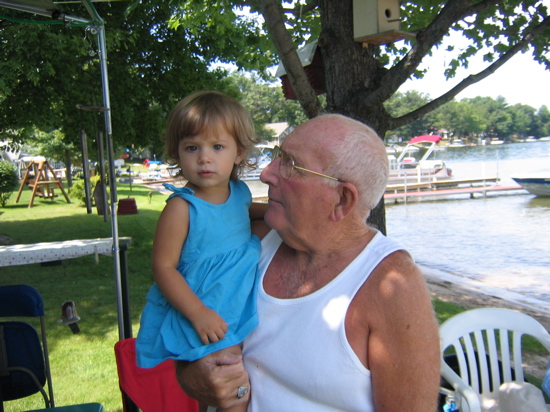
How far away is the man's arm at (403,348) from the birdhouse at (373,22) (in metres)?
2.44

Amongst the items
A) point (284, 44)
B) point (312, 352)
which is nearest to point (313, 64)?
point (284, 44)

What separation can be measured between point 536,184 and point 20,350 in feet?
79.0

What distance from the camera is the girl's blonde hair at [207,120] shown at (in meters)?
1.74

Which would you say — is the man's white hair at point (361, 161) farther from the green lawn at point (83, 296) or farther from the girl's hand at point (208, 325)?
the green lawn at point (83, 296)

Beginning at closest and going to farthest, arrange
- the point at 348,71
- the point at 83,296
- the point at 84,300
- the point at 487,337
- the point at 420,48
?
the point at 487,337, the point at 420,48, the point at 348,71, the point at 84,300, the point at 83,296

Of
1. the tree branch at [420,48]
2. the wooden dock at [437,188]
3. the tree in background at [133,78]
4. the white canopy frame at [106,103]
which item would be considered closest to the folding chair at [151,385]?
the white canopy frame at [106,103]

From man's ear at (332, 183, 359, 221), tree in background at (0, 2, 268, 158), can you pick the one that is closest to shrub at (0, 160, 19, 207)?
tree in background at (0, 2, 268, 158)

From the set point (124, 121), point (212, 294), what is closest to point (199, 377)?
point (212, 294)

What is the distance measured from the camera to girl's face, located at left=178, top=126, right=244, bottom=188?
68.4 inches

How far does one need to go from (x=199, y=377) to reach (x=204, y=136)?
0.78 metres

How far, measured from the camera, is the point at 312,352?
59.8 inches

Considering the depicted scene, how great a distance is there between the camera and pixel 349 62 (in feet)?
11.8

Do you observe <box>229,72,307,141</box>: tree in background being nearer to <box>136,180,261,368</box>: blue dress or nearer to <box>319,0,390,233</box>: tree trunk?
<box>319,0,390,233</box>: tree trunk

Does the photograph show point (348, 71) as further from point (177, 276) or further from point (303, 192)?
point (177, 276)
